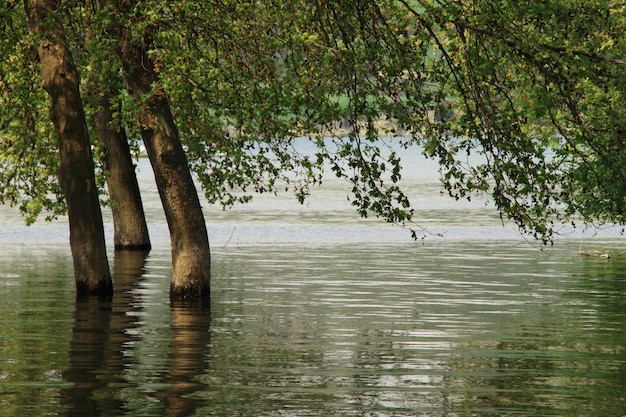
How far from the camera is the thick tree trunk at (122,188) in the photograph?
42.0 meters

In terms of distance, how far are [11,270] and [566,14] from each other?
67.0ft

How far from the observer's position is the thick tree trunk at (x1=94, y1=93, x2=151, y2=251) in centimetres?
4197

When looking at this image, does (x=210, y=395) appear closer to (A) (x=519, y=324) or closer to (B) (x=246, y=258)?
(A) (x=519, y=324)

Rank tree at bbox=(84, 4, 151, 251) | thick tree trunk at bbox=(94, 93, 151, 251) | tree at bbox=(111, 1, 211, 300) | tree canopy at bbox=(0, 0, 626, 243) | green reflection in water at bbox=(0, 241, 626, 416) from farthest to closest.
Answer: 1. thick tree trunk at bbox=(94, 93, 151, 251)
2. tree at bbox=(84, 4, 151, 251)
3. tree at bbox=(111, 1, 211, 300)
4. tree canopy at bbox=(0, 0, 626, 243)
5. green reflection in water at bbox=(0, 241, 626, 416)

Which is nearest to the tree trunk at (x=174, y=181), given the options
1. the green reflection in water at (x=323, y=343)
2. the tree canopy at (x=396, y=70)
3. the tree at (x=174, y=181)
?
the tree at (x=174, y=181)

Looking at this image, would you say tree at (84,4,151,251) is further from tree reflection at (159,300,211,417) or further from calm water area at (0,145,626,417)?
tree reflection at (159,300,211,417)

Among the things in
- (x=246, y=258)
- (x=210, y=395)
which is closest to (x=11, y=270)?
(x=246, y=258)

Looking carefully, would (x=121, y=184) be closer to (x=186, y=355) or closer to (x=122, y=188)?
(x=122, y=188)

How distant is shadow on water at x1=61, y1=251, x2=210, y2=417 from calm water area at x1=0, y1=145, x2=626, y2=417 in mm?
39

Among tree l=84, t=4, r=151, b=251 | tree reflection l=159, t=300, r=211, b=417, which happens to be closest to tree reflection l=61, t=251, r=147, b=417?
tree reflection l=159, t=300, r=211, b=417

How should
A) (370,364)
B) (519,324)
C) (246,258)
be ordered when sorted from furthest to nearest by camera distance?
(246,258)
(519,324)
(370,364)

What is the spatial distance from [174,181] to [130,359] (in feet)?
26.5

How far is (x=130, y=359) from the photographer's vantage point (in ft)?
62.4

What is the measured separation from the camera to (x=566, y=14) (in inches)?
875
